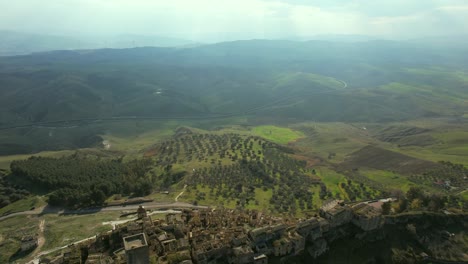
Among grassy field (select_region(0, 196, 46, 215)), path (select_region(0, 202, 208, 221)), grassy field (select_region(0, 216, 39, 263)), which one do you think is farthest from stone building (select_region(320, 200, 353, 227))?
grassy field (select_region(0, 196, 46, 215))

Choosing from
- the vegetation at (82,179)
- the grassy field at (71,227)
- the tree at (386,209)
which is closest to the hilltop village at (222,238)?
the tree at (386,209)

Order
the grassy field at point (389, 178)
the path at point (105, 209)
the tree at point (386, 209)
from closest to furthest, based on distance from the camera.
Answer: the tree at point (386, 209) → the path at point (105, 209) → the grassy field at point (389, 178)

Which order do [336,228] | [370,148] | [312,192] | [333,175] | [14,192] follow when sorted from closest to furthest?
[336,228]
[312,192]
[14,192]
[333,175]
[370,148]

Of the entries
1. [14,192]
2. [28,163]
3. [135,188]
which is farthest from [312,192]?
[28,163]

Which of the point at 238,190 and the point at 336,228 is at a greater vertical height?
the point at 336,228

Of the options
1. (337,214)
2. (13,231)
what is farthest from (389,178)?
(13,231)

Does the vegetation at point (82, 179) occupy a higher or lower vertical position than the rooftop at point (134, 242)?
lower

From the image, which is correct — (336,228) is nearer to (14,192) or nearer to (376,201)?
(376,201)

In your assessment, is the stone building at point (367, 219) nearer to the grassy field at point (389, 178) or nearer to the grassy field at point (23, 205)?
the grassy field at point (389, 178)

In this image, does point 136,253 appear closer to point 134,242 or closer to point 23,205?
point 134,242
